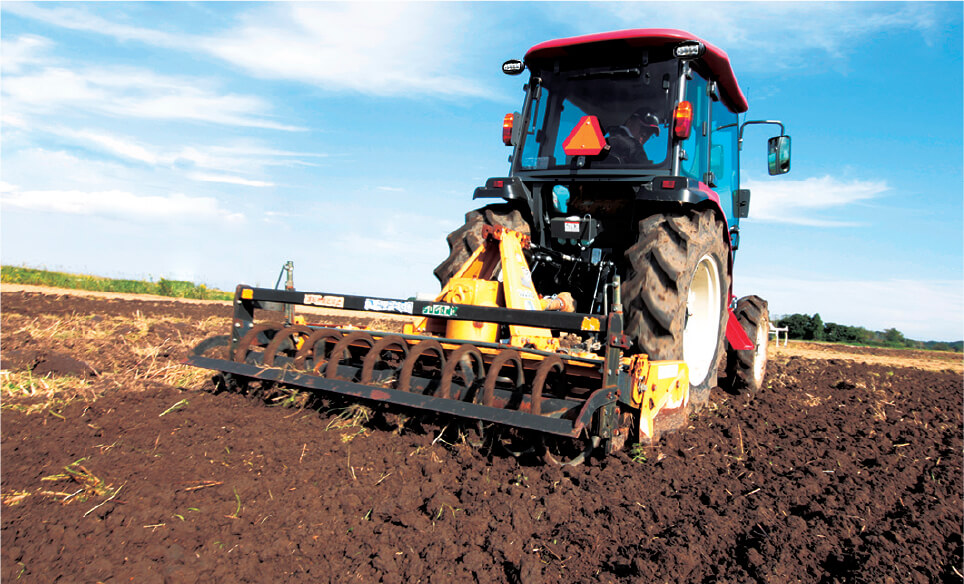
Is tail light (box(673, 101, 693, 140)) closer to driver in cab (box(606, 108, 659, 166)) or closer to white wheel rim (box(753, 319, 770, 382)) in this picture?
driver in cab (box(606, 108, 659, 166))

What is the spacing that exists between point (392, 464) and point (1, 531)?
162 cm

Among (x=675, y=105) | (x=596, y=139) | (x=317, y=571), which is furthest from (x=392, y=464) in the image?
(x=675, y=105)

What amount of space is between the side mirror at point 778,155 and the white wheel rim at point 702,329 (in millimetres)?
1581

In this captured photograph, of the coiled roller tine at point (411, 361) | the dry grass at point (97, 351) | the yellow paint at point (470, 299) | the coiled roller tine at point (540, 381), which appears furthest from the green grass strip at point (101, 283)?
the coiled roller tine at point (540, 381)

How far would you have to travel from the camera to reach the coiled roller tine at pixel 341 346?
3.83 meters

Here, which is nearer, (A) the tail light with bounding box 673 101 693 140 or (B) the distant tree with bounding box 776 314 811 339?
(A) the tail light with bounding box 673 101 693 140

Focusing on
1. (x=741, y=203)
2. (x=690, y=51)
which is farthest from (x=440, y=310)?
(x=741, y=203)

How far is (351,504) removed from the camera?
287cm

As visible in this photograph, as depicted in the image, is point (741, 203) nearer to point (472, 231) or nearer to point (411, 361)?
point (472, 231)

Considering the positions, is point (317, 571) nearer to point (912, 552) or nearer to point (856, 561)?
point (856, 561)

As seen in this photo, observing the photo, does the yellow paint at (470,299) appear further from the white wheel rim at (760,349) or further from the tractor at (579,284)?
the white wheel rim at (760,349)

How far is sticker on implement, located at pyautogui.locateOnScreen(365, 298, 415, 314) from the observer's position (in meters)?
3.82

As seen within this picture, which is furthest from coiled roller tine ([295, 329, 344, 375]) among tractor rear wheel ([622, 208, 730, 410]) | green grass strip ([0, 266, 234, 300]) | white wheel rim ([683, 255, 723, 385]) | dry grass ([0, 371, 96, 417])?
green grass strip ([0, 266, 234, 300])

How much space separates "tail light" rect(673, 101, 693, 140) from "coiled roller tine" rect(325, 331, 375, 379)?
8.63 feet
